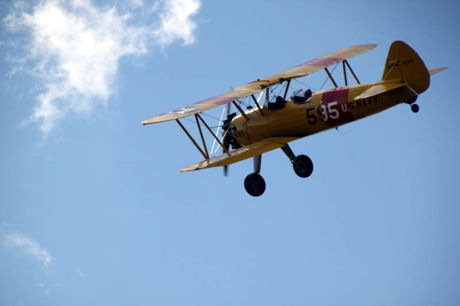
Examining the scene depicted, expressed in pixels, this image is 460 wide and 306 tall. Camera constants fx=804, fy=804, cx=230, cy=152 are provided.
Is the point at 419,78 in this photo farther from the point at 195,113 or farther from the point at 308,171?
the point at 195,113

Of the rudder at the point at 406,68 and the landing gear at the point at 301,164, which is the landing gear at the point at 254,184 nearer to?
the landing gear at the point at 301,164

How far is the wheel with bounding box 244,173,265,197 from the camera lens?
23562 millimetres

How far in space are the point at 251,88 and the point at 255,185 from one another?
284cm

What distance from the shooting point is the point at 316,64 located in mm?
24922

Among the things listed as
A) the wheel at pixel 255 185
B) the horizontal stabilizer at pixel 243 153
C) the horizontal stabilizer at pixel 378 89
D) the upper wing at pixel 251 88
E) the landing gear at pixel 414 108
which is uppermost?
the upper wing at pixel 251 88

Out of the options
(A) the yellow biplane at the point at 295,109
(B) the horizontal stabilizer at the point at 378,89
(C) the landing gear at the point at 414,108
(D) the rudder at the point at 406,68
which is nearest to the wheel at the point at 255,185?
(A) the yellow biplane at the point at 295,109

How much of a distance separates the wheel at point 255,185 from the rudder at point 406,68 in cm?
471

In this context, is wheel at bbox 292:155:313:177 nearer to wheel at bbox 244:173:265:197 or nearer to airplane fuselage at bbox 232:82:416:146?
airplane fuselage at bbox 232:82:416:146

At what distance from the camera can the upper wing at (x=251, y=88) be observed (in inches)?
887

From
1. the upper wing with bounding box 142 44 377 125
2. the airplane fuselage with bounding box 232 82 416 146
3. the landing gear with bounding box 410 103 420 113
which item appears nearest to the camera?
the landing gear with bounding box 410 103 420 113

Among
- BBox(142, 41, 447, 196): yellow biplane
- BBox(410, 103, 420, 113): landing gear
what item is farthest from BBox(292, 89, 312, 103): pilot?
BBox(410, 103, 420, 113): landing gear

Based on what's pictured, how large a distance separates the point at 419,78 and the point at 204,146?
20.4ft

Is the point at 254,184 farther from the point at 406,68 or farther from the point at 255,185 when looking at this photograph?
the point at 406,68

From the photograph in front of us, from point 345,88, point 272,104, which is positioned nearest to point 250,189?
point 272,104
